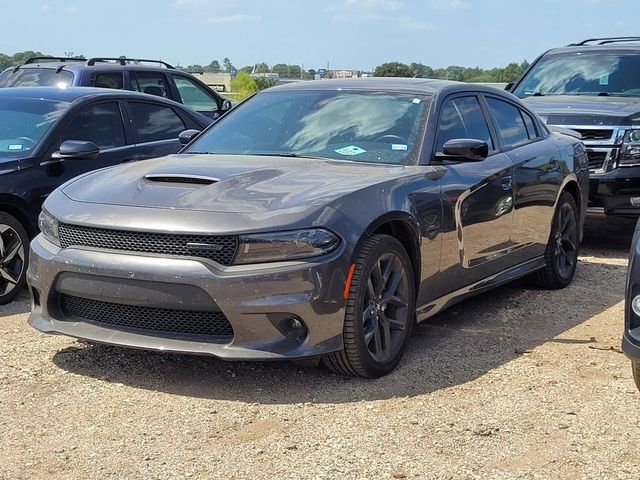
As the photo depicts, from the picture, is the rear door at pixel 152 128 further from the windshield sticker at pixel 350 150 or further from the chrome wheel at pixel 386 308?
the chrome wheel at pixel 386 308

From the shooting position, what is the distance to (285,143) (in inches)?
236

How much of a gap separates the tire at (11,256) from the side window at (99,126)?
989 millimetres

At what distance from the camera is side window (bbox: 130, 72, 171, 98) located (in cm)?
1273

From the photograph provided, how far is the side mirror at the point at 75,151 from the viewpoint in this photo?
7012mm

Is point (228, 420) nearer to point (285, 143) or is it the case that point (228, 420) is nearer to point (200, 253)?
point (200, 253)

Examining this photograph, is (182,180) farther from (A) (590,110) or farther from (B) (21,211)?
(A) (590,110)

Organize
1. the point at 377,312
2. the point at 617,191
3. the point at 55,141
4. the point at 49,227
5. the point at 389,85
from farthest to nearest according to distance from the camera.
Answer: the point at 617,191 → the point at 55,141 → the point at 389,85 → the point at 49,227 → the point at 377,312

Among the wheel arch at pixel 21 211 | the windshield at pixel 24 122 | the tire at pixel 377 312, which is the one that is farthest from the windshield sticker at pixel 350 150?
the windshield at pixel 24 122

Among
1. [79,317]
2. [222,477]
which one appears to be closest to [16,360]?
[79,317]

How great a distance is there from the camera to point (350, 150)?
19.0 ft

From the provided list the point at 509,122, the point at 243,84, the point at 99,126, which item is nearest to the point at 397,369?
the point at 509,122

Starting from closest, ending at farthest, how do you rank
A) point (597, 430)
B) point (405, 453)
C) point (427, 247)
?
1. point (405, 453)
2. point (597, 430)
3. point (427, 247)

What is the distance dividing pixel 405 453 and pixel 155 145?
4.78 m

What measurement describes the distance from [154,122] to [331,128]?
2903 millimetres
